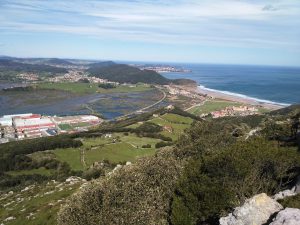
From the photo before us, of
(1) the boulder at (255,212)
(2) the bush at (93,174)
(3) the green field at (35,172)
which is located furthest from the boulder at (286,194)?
(3) the green field at (35,172)

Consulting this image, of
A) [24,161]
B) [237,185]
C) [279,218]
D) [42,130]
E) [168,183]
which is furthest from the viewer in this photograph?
[42,130]

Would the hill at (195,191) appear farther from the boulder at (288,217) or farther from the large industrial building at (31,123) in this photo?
the large industrial building at (31,123)

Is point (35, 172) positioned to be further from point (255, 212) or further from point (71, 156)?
point (255, 212)

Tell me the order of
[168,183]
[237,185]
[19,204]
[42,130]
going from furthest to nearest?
[42,130] < [19,204] < [168,183] < [237,185]

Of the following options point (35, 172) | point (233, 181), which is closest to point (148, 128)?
point (35, 172)

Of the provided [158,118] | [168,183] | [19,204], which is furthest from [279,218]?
[158,118]

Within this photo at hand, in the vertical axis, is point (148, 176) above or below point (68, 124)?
above

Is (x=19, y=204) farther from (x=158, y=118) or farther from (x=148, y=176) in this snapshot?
(x=158, y=118)

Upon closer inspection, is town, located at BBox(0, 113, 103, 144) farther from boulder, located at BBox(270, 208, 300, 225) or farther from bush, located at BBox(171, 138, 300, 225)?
boulder, located at BBox(270, 208, 300, 225)
